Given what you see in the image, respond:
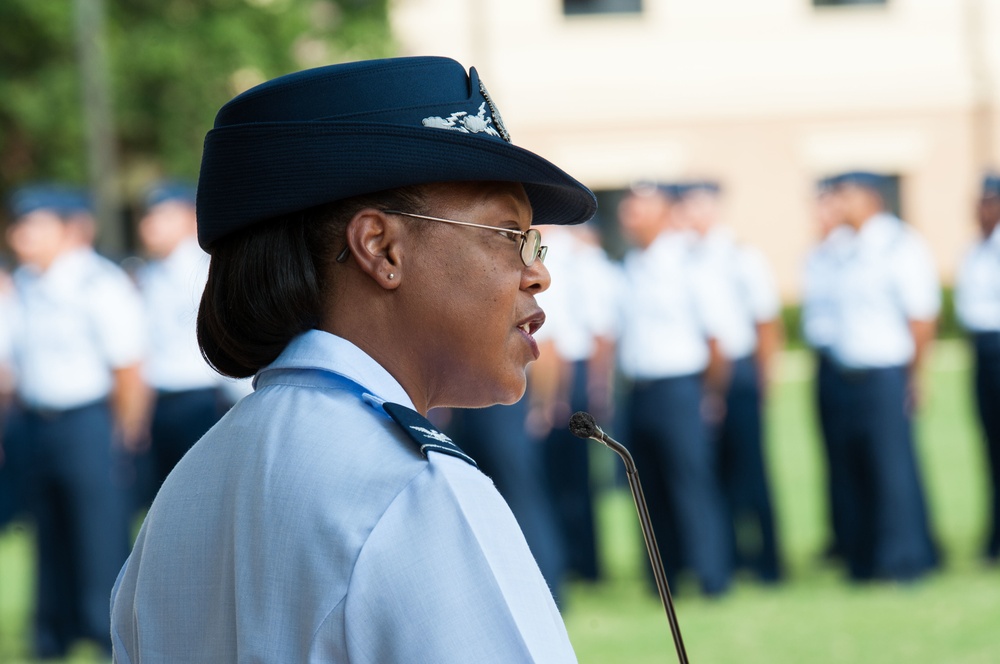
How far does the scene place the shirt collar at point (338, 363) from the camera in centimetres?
138

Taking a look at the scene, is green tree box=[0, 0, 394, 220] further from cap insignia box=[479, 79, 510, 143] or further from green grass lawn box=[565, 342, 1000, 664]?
cap insignia box=[479, 79, 510, 143]

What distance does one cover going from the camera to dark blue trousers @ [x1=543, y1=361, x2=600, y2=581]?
7.71m

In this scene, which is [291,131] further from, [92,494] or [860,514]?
[860,514]

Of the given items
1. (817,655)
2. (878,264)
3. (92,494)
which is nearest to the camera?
(817,655)

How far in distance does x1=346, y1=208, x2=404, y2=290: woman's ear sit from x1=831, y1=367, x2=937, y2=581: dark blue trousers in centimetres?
575

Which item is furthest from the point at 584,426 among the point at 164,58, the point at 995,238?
the point at 164,58

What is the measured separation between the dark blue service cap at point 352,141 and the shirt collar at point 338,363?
128mm

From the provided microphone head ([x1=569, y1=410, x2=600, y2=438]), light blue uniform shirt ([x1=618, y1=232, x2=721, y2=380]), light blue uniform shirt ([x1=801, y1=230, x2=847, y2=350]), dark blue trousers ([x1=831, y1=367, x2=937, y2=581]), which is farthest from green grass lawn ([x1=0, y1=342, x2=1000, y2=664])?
microphone head ([x1=569, y1=410, x2=600, y2=438])

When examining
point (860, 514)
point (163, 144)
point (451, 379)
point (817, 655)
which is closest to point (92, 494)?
point (817, 655)

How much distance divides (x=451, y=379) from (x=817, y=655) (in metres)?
4.38

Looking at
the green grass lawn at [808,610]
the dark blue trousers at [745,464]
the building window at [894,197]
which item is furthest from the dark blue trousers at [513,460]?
the building window at [894,197]

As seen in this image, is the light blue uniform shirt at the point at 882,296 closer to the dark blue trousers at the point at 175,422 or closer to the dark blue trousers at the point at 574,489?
the dark blue trousers at the point at 574,489

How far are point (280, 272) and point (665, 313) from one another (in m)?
5.63

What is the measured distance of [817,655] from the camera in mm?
5523
